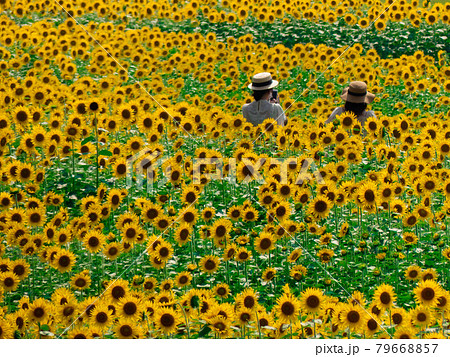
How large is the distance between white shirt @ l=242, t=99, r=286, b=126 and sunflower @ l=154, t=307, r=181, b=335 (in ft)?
16.5

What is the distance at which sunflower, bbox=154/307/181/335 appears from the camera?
17.8 feet

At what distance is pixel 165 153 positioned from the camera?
31.6 feet

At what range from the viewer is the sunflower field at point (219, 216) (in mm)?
5527

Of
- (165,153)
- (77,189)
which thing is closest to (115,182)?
(77,189)

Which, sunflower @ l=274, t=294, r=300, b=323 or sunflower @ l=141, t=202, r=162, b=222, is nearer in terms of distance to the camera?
sunflower @ l=274, t=294, r=300, b=323

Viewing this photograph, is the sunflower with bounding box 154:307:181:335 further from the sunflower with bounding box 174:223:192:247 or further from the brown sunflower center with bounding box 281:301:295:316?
the sunflower with bounding box 174:223:192:247

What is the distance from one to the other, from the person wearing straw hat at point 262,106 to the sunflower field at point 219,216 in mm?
372

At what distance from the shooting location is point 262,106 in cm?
1009

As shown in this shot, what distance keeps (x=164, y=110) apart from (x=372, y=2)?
32.6 feet

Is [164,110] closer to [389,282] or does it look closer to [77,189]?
[77,189]

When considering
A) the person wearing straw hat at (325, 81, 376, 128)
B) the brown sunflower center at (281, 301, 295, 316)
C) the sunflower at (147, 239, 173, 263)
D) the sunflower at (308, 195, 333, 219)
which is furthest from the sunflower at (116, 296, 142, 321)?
the person wearing straw hat at (325, 81, 376, 128)

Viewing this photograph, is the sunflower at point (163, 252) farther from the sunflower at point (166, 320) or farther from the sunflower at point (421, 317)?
the sunflower at point (421, 317)

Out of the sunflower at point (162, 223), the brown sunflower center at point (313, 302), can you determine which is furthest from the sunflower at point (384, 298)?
the sunflower at point (162, 223)

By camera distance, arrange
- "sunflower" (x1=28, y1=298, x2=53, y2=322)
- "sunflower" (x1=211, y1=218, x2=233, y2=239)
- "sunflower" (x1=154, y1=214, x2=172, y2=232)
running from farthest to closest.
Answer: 1. "sunflower" (x1=154, y1=214, x2=172, y2=232)
2. "sunflower" (x1=211, y1=218, x2=233, y2=239)
3. "sunflower" (x1=28, y1=298, x2=53, y2=322)
